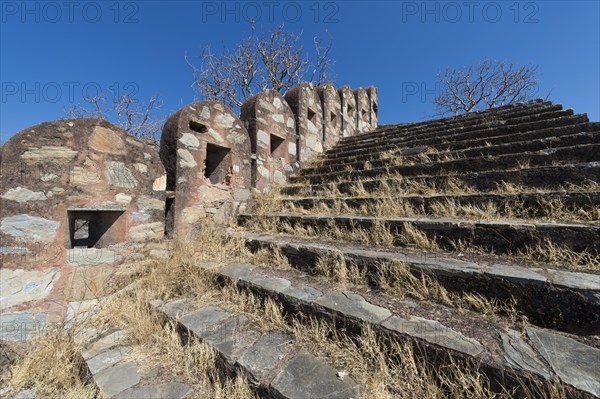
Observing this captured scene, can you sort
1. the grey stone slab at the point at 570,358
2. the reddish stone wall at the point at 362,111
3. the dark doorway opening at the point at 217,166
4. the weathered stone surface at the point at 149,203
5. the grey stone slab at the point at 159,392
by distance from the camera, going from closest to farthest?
1. the grey stone slab at the point at 570,358
2. the grey stone slab at the point at 159,392
3. the weathered stone surface at the point at 149,203
4. the dark doorway opening at the point at 217,166
5. the reddish stone wall at the point at 362,111

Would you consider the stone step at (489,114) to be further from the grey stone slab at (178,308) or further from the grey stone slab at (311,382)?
the grey stone slab at (178,308)

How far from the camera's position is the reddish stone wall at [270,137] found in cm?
474

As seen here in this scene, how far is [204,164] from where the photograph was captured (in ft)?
12.0

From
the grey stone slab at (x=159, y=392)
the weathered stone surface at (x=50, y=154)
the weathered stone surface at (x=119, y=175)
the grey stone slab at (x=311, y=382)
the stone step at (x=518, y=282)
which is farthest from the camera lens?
the weathered stone surface at (x=119, y=175)

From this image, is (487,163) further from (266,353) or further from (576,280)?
(266,353)

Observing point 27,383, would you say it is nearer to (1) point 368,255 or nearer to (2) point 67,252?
(2) point 67,252

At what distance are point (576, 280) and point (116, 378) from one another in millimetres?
2856

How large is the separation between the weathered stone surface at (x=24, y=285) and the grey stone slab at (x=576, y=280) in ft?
12.3

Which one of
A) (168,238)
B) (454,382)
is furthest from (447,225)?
(168,238)

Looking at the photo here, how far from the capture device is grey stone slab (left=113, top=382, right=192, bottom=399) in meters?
1.47

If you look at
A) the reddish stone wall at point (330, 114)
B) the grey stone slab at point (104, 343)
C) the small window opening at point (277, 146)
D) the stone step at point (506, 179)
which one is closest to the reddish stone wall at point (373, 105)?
the reddish stone wall at point (330, 114)

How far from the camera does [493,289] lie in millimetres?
1623

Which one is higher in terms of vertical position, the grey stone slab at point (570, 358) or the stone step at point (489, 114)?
the stone step at point (489, 114)

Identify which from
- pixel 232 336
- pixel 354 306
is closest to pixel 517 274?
pixel 354 306
